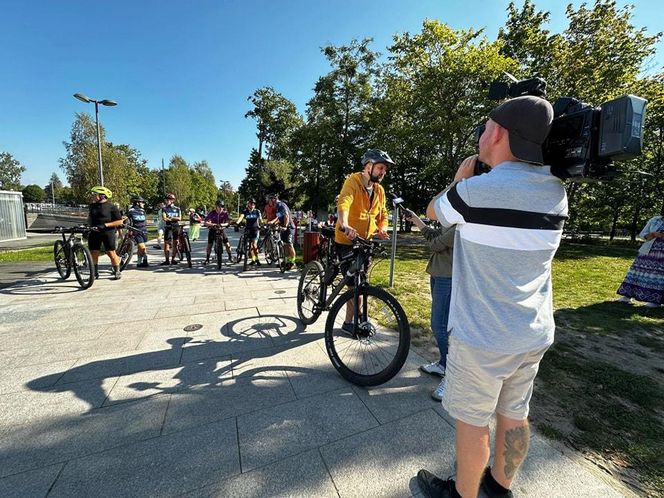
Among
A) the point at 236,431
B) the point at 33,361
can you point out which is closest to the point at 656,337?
the point at 236,431

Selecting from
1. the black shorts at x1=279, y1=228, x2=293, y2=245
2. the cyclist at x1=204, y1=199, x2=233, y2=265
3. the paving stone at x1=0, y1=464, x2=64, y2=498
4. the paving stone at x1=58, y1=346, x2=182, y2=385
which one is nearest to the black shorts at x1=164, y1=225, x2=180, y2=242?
the cyclist at x1=204, y1=199, x2=233, y2=265

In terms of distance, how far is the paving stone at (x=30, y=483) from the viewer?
62.4 inches

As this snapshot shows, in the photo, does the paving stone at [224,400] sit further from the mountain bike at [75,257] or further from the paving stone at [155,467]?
the mountain bike at [75,257]

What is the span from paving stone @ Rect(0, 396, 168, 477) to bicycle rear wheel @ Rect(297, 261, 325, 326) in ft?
6.13

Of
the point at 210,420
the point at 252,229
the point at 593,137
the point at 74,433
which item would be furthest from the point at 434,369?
the point at 252,229

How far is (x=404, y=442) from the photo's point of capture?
6.45 ft

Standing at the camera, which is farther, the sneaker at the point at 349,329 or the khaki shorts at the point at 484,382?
the sneaker at the point at 349,329

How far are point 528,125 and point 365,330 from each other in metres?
2.13

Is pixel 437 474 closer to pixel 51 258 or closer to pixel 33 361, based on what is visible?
pixel 33 361

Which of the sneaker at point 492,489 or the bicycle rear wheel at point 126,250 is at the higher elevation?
the bicycle rear wheel at point 126,250

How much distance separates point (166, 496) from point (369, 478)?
3.65 ft

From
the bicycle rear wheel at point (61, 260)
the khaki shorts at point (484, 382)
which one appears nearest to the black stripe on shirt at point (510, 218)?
the khaki shorts at point (484, 382)

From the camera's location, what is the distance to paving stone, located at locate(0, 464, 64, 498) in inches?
62.4

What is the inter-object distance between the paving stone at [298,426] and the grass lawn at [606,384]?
138cm
